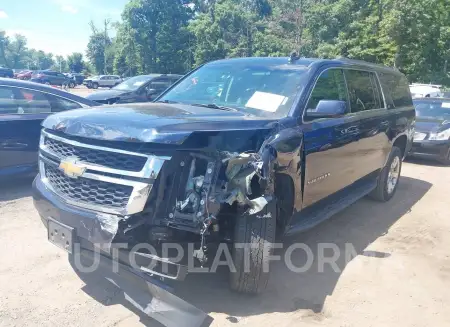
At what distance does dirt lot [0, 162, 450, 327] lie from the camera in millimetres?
3045

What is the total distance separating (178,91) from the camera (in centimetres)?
444

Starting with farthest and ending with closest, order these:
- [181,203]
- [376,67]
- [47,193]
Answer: [376,67] < [47,193] < [181,203]

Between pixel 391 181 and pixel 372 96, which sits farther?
pixel 391 181

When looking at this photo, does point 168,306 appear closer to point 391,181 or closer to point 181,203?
point 181,203

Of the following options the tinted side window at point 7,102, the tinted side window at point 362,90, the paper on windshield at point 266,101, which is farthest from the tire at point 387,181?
the tinted side window at point 7,102

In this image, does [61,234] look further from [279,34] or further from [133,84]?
[279,34]

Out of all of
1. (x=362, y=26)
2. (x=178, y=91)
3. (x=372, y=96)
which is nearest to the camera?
(x=178, y=91)

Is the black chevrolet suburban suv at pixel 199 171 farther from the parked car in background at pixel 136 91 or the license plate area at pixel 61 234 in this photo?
the parked car in background at pixel 136 91

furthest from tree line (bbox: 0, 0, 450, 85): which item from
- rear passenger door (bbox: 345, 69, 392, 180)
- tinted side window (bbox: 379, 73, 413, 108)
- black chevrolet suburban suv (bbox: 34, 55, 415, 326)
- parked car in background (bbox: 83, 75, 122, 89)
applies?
black chevrolet suburban suv (bbox: 34, 55, 415, 326)

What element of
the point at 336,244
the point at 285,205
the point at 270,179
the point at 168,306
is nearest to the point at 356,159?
the point at 336,244

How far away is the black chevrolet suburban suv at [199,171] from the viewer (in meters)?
2.65

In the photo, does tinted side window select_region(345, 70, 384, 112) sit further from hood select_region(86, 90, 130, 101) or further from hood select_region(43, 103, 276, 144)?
hood select_region(86, 90, 130, 101)

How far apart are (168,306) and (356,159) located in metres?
2.89

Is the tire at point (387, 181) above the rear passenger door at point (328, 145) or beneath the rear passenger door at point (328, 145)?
beneath
